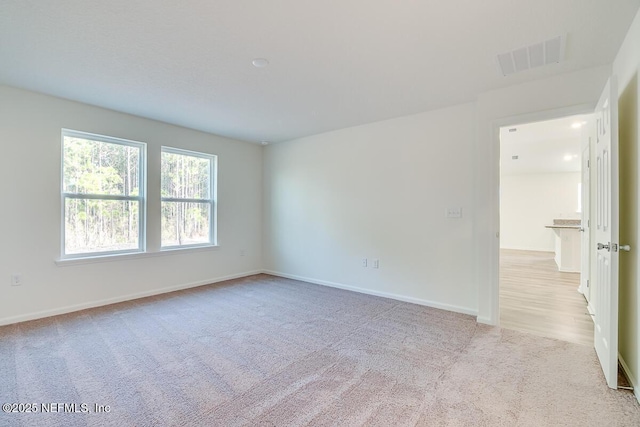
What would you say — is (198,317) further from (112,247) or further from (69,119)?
(69,119)

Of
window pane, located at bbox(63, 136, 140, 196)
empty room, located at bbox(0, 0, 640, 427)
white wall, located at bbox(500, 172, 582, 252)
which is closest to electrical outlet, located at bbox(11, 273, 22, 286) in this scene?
empty room, located at bbox(0, 0, 640, 427)

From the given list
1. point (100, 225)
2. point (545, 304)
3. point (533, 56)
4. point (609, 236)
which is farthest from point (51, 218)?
point (545, 304)

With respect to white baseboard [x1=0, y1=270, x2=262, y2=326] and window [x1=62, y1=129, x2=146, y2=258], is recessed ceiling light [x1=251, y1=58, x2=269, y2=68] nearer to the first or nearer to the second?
window [x1=62, y1=129, x2=146, y2=258]

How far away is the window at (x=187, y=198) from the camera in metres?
4.55

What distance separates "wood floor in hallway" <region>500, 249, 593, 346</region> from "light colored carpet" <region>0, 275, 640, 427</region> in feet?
1.14

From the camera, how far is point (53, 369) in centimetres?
223

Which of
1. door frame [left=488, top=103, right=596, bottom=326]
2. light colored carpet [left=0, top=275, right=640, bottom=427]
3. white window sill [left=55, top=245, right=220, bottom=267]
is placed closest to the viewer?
light colored carpet [left=0, top=275, right=640, bottom=427]

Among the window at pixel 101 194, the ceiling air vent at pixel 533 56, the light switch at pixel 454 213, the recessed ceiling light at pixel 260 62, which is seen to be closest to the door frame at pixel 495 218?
the light switch at pixel 454 213

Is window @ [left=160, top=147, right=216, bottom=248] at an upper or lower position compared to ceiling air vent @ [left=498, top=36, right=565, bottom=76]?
lower

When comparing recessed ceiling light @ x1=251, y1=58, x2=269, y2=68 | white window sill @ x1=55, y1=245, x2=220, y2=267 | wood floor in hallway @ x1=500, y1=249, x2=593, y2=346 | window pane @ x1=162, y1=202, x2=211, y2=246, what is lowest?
wood floor in hallway @ x1=500, y1=249, x2=593, y2=346

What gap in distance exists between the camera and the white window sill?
3.55m

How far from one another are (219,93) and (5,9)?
1648mm

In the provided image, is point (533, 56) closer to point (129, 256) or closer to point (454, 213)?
point (454, 213)

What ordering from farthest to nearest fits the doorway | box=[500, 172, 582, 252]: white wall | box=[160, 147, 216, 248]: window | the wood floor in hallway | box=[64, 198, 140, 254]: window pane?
box=[500, 172, 582, 252]: white wall
box=[160, 147, 216, 248]: window
box=[64, 198, 140, 254]: window pane
the doorway
the wood floor in hallway
